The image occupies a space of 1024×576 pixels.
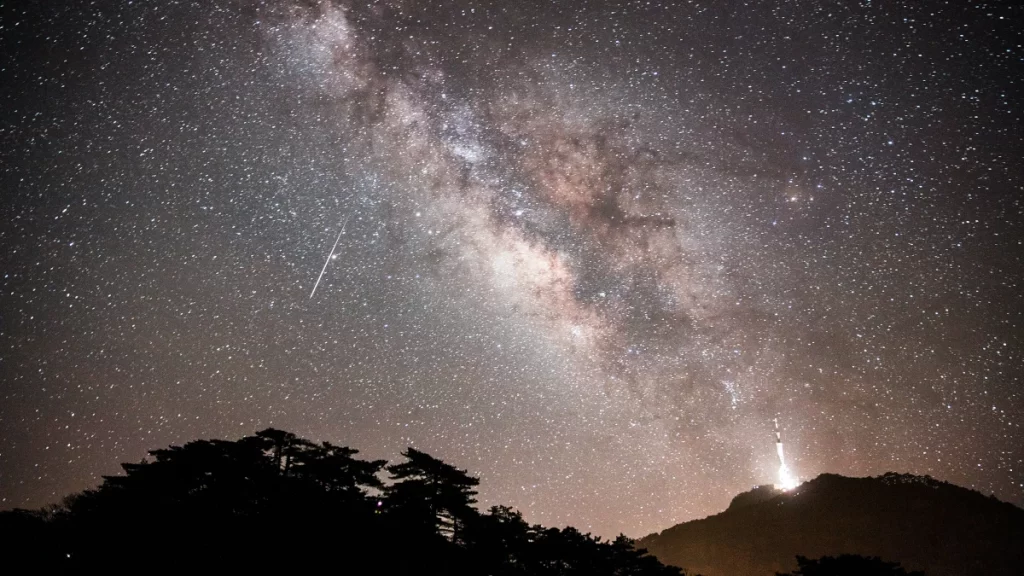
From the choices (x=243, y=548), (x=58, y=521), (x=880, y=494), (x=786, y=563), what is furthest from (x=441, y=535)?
(x=880, y=494)

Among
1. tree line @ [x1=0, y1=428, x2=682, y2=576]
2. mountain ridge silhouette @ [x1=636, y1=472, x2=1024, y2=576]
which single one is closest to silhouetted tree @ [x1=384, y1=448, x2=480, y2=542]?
tree line @ [x1=0, y1=428, x2=682, y2=576]

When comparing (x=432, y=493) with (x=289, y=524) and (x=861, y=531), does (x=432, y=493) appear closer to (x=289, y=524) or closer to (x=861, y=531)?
(x=289, y=524)

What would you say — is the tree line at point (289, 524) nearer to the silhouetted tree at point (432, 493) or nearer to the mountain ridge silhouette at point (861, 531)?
the silhouetted tree at point (432, 493)

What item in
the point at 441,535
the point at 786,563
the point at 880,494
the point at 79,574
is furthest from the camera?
the point at 880,494

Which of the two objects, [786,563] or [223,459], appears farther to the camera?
[786,563]

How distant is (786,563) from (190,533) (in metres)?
81.9

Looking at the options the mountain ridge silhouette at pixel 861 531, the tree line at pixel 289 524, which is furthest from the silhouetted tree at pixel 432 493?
the mountain ridge silhouette at pixel 861 531

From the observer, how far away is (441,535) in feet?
70.5

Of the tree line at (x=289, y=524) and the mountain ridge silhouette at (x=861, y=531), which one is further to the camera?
the mountain ridge silhouette at (x=861, y=531)

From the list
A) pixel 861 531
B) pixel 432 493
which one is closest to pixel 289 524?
pixel 432 493

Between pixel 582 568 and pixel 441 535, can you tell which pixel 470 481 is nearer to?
pixel 441 535

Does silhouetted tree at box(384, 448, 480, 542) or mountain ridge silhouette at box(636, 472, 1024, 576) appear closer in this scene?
silhouetted tree at box(384, 448, 480, 542)

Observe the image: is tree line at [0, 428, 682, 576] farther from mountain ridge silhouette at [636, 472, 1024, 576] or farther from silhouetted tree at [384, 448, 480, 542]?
mountain ridge silhouette at [636, 472, 1024, 576]

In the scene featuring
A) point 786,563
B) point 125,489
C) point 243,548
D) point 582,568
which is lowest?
point 786,563
